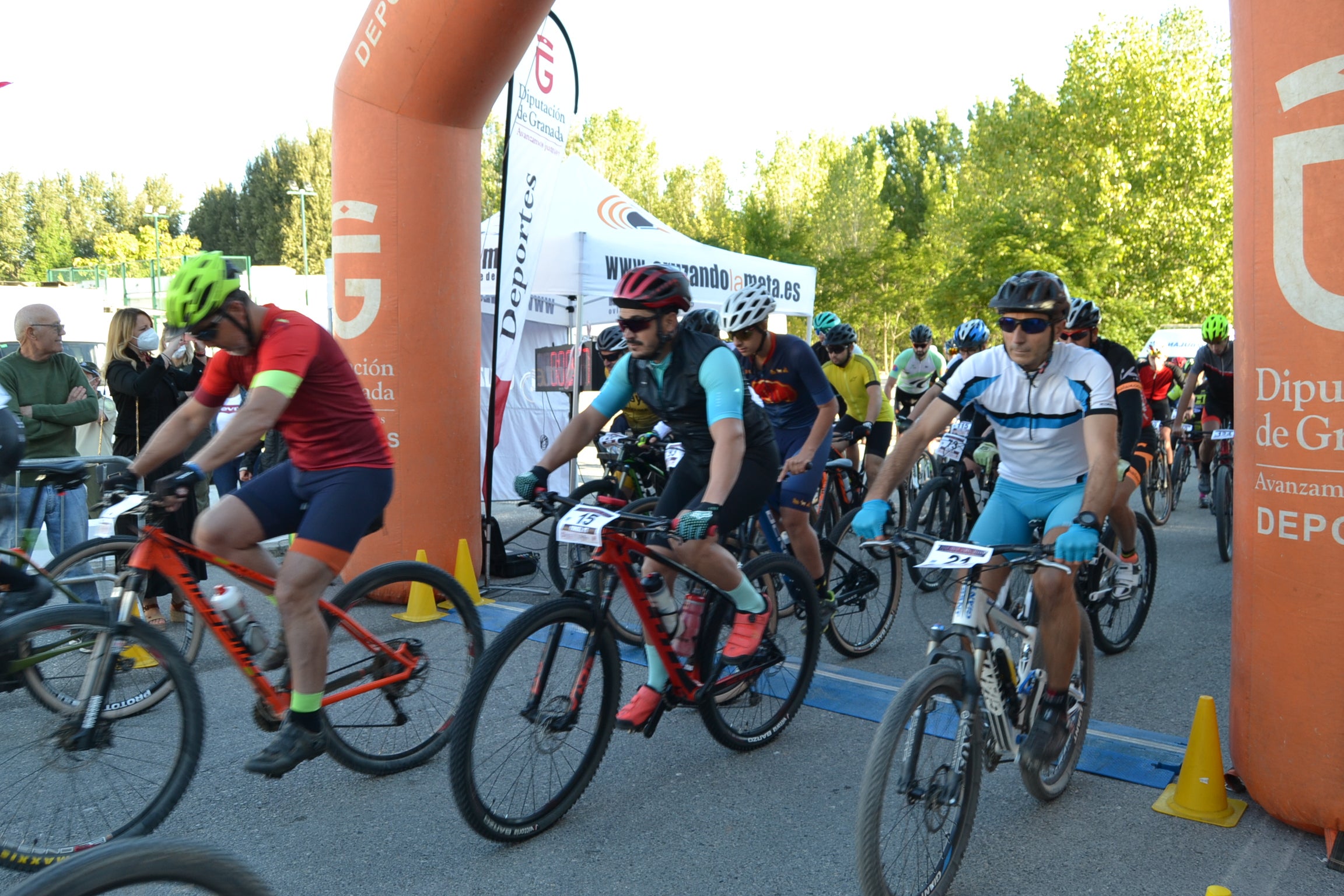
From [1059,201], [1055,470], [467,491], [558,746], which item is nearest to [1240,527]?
[1055,470]

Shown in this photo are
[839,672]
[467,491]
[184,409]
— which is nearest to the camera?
[184,409]

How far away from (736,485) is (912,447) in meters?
1.01

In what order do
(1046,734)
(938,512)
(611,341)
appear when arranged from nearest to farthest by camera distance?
(1046,734)
(938,512)
(611,341)

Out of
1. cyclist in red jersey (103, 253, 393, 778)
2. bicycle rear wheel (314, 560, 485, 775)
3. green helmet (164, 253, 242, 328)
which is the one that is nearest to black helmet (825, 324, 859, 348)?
bicycle rear wheel (314, 560, 485, 775)

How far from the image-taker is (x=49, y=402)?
20.9 ft

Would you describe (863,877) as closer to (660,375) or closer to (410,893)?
(410,893)

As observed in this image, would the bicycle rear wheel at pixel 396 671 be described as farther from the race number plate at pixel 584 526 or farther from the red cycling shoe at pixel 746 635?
the red cycling shoe at pixel 746 635

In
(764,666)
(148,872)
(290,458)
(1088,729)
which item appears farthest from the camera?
(1088,729)

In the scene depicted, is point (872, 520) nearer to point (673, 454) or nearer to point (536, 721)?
point (536, 721)

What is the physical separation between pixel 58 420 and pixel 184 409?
2.84 metres

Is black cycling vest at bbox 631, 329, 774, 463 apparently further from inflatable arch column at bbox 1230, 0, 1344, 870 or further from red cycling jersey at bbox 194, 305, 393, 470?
inflatable arch column at bbox 1230, 0, 1344, 870

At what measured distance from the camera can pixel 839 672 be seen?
5863 millimetres

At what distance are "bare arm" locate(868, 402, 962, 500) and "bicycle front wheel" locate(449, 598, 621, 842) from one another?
3.81ft

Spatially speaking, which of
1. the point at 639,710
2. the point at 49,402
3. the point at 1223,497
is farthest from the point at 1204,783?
the point at 49,402
